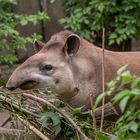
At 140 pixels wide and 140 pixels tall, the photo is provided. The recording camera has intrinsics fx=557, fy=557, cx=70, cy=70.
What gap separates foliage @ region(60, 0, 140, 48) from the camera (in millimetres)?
6824

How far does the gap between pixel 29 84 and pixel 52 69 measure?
24cm

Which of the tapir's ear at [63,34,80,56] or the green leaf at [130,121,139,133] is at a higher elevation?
the green leaf at [130,121,139,133]

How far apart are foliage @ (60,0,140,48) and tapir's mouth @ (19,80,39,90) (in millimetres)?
3488

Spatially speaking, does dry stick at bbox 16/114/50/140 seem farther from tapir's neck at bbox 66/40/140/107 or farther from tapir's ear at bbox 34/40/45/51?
tapir's ear at bbox 34/40/45/51

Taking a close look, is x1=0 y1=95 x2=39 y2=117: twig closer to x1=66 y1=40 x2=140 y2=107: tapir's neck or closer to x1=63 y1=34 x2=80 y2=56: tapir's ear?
x1=66 y1=40 x2=140 y2=107: tapir's neck

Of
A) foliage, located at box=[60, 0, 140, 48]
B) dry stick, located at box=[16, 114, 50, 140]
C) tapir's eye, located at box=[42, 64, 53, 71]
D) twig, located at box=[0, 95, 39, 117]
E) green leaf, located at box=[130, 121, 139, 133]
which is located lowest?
foliage, located at box=[60, 0, 140, 48]

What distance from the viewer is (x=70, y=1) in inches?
288

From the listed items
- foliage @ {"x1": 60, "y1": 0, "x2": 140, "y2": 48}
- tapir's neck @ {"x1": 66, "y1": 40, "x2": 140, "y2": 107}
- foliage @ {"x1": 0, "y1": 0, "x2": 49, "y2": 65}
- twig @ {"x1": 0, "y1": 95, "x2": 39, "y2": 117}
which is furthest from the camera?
foliage @ {"x1": 60, "y1": 0, "x2": 140, "y2": 48}

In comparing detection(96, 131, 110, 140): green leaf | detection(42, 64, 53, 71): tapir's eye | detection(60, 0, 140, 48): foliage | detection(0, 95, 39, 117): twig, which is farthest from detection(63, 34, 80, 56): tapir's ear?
detection(60, 0, 140, 48): foliage

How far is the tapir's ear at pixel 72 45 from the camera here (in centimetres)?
362

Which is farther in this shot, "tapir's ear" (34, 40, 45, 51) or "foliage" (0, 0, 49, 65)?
"foliage" (0, 0, 49, 65)

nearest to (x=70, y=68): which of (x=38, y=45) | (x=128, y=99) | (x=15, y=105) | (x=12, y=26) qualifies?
(x=38, y=45)

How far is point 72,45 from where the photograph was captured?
144 inches

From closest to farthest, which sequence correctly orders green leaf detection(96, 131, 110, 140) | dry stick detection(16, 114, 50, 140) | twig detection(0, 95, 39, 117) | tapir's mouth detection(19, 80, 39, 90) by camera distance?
1. green leaf detection(96, 131, 110, 140)
2. dry stick detection(16, 114, 50, 140)
3. twig detection(0, 95, 39, 117)
4. tapir's mouth detection(19, 80, 39, 90)
